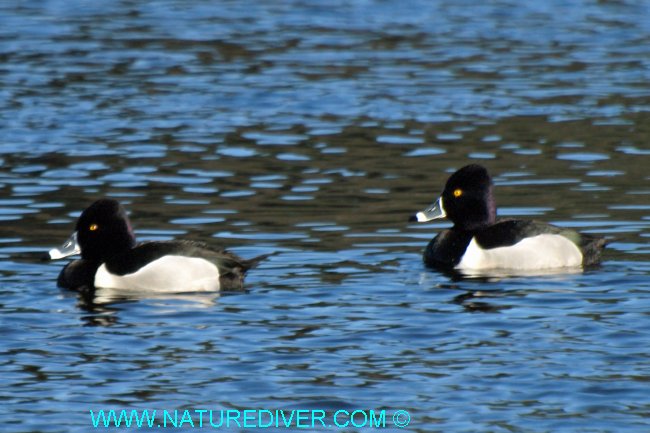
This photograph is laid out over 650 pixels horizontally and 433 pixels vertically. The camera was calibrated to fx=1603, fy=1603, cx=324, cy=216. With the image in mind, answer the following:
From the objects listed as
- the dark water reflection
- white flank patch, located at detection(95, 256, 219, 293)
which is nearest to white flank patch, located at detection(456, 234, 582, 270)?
the dark water reflection

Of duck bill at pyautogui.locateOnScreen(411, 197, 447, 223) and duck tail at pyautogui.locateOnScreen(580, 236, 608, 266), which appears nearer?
duck tail at pyautogui.locateOnScreen(580, 236, 608, 266)

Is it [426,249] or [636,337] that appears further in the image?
[426,249]

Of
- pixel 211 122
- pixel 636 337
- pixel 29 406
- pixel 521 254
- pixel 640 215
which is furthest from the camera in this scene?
pixel 211 122

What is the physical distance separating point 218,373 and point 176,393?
478 mm

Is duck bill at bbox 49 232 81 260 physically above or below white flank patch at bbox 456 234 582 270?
above

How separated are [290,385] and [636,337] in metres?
2.53

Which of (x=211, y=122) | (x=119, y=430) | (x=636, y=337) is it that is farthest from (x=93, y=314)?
(x=211, y=122)

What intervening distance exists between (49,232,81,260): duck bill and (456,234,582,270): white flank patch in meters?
3.27

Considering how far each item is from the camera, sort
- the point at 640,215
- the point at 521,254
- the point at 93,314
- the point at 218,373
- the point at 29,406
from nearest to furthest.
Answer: the point at 29,406 < the point at 218,373 < the point at 93,314 < the point at 521,254 < the point at 640,215

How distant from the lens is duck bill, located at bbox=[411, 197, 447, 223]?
14648mm

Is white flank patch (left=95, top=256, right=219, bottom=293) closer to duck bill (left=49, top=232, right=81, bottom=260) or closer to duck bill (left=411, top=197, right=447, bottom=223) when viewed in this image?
duck bill (left=49, top=232, right=81, bottom=260)

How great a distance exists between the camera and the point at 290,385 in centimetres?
975

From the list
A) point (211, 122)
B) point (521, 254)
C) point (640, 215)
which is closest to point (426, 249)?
point (521, 254)

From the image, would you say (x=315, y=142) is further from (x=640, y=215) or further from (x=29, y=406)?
(x=29, y=406)
